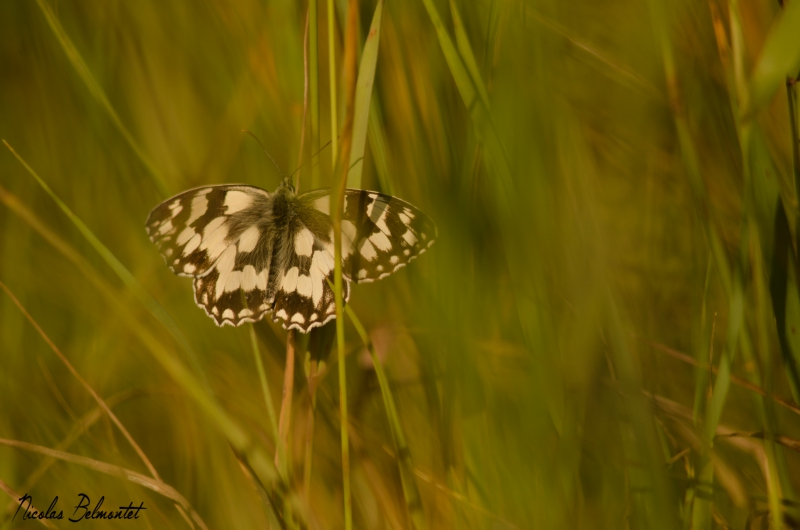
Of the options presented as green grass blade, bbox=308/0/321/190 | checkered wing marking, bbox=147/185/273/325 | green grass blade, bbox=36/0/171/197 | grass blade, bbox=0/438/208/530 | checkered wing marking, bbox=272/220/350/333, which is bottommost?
grass blade, bbox=0/438/208/530

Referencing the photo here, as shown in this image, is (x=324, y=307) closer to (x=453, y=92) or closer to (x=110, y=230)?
(x=453, y=92)

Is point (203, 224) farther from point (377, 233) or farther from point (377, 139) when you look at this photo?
point (377, 139)

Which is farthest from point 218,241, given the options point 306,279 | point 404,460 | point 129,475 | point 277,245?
point 404,460
